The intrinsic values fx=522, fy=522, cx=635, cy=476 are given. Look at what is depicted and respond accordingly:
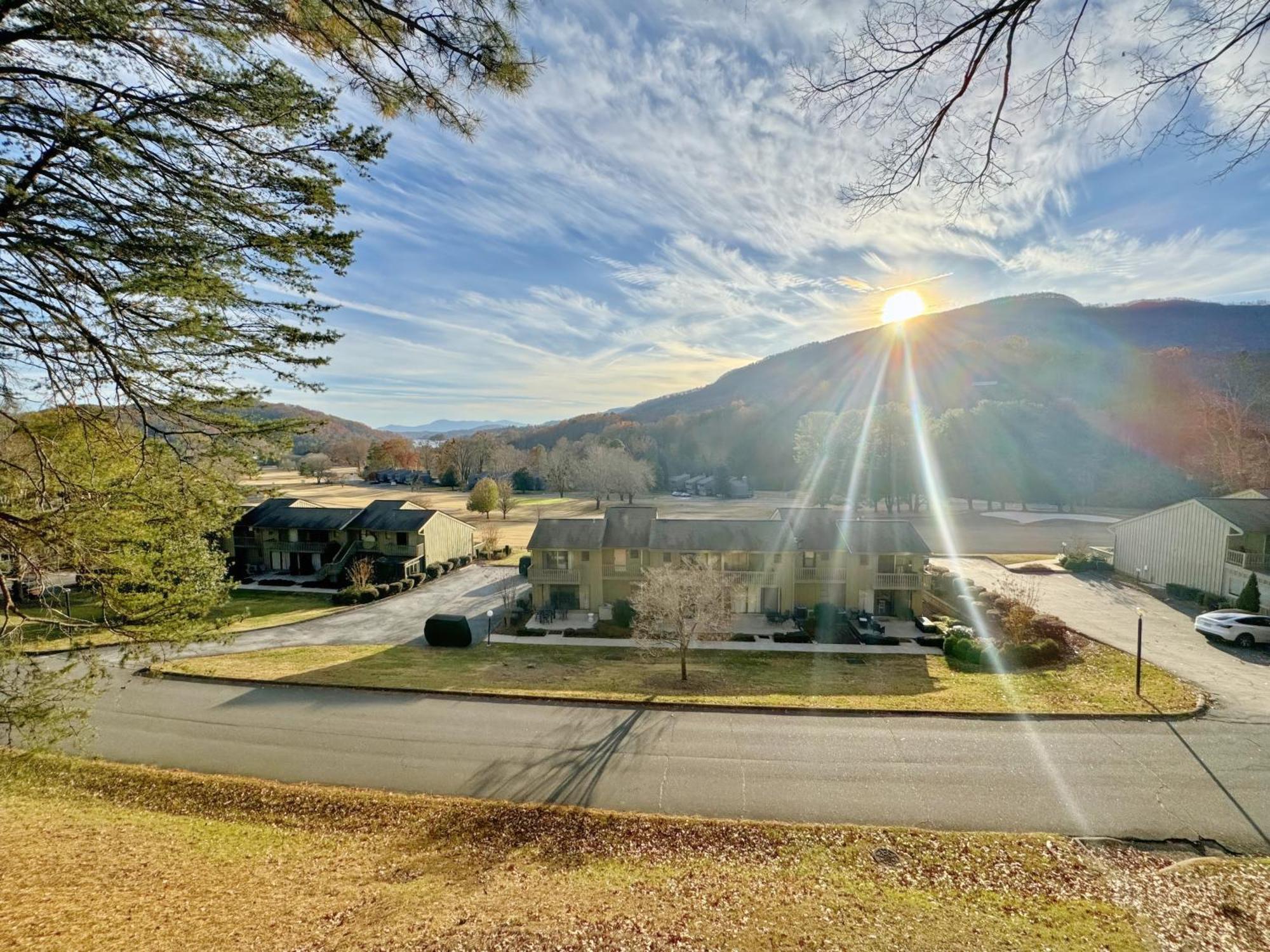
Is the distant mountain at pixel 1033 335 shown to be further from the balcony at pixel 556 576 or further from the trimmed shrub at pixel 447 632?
the trimmed shrub at pixel 447 632

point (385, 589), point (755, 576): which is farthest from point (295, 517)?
point (755, 576)

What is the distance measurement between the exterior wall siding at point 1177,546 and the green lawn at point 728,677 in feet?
41.6

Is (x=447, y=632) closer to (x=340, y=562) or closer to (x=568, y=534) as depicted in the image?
(x=568, y=534)

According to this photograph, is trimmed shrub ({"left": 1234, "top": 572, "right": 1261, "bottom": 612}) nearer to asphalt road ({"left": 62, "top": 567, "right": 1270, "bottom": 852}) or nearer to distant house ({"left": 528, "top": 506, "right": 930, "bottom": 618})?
asphalt road ({"left": 62, "top": 567, "right": 1270, "bottom": 852})

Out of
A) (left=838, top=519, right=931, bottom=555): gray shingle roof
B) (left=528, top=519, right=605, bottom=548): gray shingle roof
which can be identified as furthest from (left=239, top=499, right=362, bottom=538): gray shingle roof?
(left=838, top=519, right=931, bottom=555): gray shingle roof

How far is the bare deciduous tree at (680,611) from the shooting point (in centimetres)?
1933

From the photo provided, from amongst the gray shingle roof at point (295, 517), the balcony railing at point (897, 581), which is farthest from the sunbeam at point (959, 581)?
the gray shingle roof at point (295, 517)

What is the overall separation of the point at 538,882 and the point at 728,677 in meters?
12.0

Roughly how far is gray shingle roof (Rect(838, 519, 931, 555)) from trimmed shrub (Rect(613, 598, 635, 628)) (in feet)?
38.8

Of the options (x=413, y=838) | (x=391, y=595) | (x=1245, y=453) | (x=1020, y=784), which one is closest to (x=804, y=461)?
(x=1245, y=453)

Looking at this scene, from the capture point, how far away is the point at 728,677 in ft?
63.8

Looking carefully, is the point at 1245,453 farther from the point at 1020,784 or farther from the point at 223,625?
the point at 223,625

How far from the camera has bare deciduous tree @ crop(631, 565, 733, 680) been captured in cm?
1933

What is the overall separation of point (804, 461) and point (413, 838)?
2890 inches
